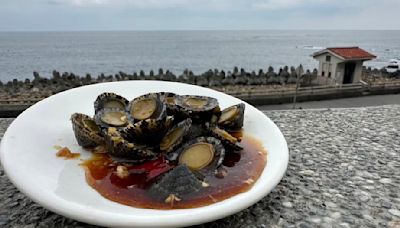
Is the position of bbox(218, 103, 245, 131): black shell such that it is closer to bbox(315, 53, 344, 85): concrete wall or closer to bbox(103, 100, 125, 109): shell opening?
bbox(103, 100, 125, 109): shell opening

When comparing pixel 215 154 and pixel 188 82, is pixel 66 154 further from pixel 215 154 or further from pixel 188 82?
pixel 188 82

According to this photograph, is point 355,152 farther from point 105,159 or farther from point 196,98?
point 105,159

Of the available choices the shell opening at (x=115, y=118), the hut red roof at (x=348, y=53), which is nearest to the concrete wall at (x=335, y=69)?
the hut red roof at (x=348, y=53)

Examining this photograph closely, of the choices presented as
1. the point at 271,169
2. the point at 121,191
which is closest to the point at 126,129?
the point at 121,191

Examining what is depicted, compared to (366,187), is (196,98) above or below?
above

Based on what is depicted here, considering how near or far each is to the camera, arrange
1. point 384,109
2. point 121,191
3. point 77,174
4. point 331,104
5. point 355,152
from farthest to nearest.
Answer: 1. point 331,104
2. point 384,109
3. point 355,152
4. point 77,174
5. point 121,191

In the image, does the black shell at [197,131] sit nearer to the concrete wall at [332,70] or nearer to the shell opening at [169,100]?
the shell opening at [169,100]

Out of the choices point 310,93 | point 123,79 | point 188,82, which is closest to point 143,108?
point 310,93

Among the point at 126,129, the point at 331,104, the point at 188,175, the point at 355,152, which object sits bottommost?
the point at 331,104
